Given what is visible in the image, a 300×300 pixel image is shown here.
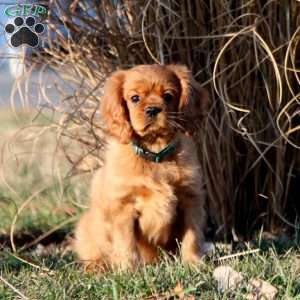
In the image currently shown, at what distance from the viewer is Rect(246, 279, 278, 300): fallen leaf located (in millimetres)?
2253

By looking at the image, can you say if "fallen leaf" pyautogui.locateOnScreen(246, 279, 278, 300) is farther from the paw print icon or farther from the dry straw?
the paw print icon

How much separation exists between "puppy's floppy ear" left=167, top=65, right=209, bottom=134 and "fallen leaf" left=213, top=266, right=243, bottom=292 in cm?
68

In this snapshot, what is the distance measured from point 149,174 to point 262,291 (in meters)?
0.81

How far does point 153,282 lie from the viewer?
2.38 meters

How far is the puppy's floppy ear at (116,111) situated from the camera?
9.62ft

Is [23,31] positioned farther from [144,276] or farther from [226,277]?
[226,277]

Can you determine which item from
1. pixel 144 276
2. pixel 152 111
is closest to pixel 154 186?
pixel 152 111

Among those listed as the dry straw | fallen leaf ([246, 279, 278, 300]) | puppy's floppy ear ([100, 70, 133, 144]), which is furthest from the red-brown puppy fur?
fallen leaf ([246, 279, 278, 300])

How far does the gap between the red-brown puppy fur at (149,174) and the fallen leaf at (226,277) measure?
414 millimetres

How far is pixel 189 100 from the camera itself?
297cm

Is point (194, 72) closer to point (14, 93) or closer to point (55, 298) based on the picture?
point (14, 93)

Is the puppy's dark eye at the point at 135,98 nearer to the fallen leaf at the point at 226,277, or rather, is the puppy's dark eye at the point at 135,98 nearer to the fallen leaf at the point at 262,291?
the fallen leaf at the point at 226,277

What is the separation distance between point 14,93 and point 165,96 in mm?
1161

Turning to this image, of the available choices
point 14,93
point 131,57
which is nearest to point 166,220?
point 131,57
